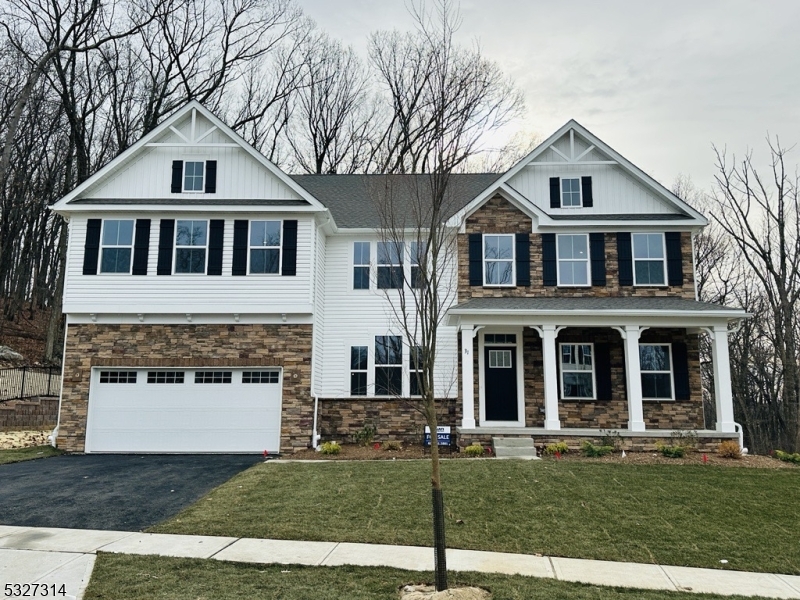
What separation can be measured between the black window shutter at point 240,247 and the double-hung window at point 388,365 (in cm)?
417

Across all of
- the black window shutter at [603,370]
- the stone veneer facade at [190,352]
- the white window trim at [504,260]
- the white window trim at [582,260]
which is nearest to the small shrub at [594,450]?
the black window shutter at [603,370]

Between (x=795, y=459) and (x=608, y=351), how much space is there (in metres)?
4.75

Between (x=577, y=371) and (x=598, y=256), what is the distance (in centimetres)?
327

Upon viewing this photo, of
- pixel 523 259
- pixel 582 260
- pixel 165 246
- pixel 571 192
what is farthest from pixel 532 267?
pixel 165 246

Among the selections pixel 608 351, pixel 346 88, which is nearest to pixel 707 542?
pixel 608 351

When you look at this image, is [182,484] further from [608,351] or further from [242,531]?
[608,351]

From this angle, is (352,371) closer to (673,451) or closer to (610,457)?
(610,457)

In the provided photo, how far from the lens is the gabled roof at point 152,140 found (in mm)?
15755

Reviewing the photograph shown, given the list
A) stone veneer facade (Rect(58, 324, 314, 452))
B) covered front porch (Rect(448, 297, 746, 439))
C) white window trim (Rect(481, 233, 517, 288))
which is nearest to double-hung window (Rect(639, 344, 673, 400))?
covered front porch (Rect(448, 297, 746, 439))

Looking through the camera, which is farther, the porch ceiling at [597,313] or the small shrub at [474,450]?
the porch ceiling at [597,313]

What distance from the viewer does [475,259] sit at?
1673cm

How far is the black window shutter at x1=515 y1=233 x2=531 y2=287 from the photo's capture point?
1656 cm

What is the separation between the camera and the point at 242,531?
7.89 meters

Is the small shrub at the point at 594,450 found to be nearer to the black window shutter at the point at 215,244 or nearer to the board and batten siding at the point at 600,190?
the board and batten siding at the point at 600,190
